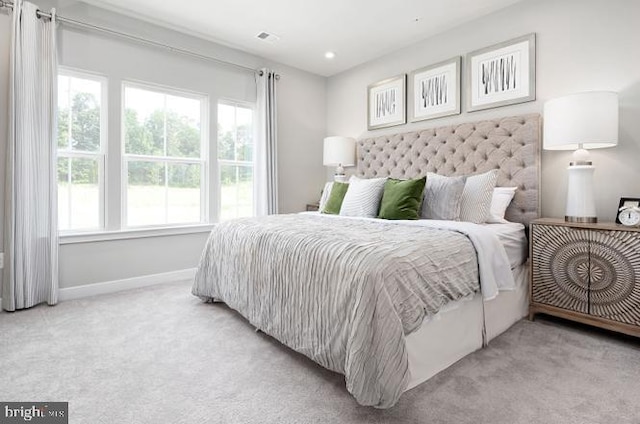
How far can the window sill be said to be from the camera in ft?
9.90

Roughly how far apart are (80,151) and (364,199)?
2.67 metres

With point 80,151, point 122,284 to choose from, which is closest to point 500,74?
point 80,151

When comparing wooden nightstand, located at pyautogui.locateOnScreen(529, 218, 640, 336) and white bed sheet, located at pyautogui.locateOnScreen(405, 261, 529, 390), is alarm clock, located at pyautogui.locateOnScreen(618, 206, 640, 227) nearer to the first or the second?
wooden nightstand, located at pyautogui.locateOnScreen(529, 218, 640, 336)

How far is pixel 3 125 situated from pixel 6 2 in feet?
3.15

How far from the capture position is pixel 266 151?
4.14 meters

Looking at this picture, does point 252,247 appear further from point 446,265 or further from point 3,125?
point 3,125

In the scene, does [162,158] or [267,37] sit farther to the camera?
[267,37]

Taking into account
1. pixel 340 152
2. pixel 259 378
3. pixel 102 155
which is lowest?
pixel 259 378

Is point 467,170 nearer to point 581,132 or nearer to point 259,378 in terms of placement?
point 581,132

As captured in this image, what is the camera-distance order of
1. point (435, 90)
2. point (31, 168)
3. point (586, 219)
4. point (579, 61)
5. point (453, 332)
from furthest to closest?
point (435, 90) → point (31, 168) → point (579, 61) → point (586, 219) → point (453, 332)

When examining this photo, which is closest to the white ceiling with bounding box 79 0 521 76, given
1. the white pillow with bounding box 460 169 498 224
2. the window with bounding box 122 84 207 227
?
the window with bounding box 122 84 207 227

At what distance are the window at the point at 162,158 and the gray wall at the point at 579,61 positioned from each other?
2841 mm

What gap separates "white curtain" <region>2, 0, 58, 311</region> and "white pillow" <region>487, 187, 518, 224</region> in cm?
372

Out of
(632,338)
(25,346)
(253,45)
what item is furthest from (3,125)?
(632,338)
